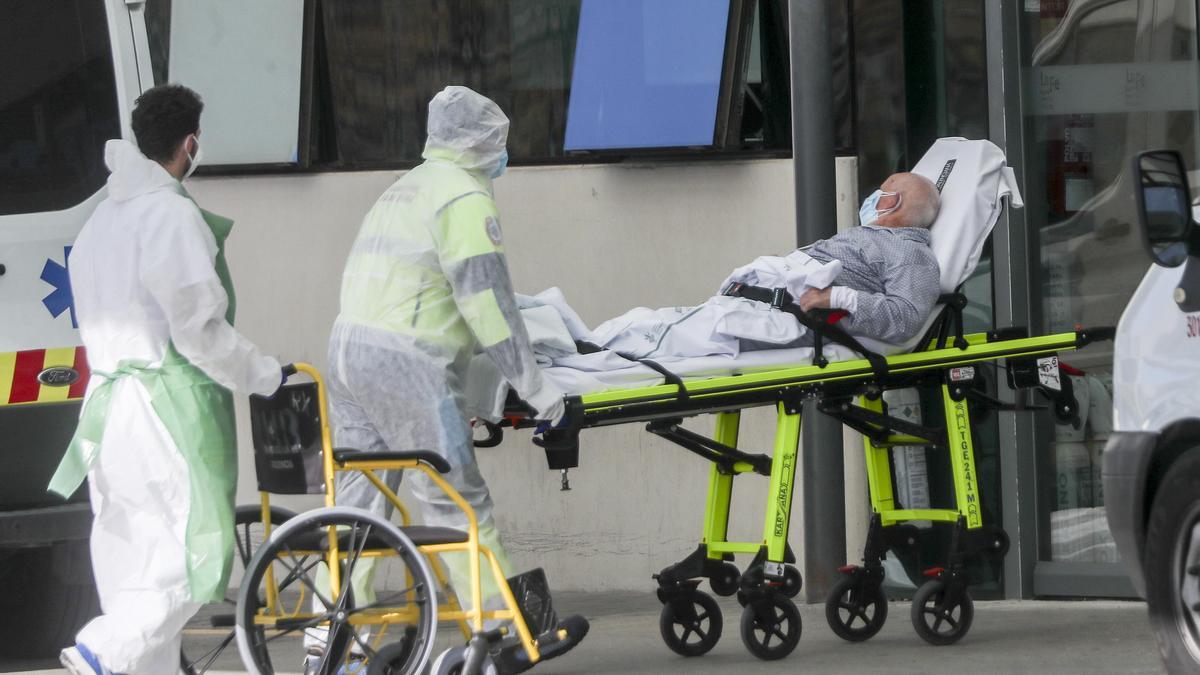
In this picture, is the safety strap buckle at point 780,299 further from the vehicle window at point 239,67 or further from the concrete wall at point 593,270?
the vehicle window at point 239,67

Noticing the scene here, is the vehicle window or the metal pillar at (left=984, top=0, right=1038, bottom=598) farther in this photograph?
the vehicle window

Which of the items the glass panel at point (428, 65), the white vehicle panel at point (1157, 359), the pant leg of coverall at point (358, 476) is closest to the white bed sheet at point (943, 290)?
the pant leg of coverall at point (358, 476)

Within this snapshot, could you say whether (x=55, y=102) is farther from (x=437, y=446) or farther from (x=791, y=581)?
(x=791, y=581)

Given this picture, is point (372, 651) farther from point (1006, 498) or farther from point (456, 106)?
point (1006, 498)

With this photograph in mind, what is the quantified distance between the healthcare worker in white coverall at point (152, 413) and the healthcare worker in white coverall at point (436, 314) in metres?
0.64

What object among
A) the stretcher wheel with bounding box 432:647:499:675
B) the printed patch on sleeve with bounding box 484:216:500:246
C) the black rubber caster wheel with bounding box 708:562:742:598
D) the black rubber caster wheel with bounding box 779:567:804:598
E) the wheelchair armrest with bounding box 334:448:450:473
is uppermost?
the printed patch on sleeve with bounding box 484:216:500:246

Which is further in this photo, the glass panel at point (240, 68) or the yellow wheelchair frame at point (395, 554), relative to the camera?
the glass panel at point (240, 68)

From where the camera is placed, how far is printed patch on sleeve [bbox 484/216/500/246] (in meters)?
5.61

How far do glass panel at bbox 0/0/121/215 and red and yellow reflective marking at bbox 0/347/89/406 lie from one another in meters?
0.52

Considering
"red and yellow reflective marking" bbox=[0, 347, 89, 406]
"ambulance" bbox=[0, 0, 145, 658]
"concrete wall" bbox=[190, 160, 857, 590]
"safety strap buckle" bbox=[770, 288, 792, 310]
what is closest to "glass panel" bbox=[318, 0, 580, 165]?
"concrete wall" bbox=[190, 160, 857, 590]

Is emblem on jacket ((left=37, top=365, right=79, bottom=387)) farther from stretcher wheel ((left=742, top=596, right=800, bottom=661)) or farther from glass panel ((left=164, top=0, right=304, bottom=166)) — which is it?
glass panel ((left=164, top=0, right=304, bottom=166))

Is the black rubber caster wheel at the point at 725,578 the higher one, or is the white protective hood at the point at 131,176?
the white protective hood at the point at 131,176

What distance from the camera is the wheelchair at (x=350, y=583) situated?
16.2 ft

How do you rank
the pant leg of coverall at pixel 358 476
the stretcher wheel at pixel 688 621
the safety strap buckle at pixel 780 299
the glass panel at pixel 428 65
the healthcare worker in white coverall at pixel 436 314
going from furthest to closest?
the glass panel at pixel 428 65 → the stretcher wheel at pixel 688 621 → the safety strap buckle at pixel 780 299 → the pant leg of coverall at pixel 358 476 → the healthcare worker in white coverall at pixel 436 314
